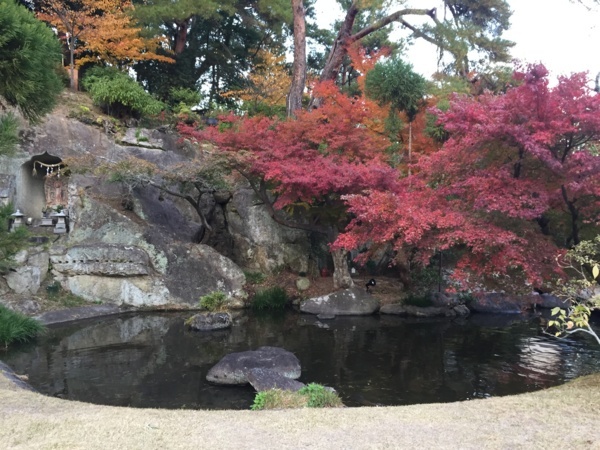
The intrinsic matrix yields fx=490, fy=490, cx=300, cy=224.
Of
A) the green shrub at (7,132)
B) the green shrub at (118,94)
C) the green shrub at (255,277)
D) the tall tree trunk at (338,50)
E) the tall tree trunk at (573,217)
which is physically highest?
the tall tree trunk at (338,50)

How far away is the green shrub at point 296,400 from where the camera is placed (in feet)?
19.1

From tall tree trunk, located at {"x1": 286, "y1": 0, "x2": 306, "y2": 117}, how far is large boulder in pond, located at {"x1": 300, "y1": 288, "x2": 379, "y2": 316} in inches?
285

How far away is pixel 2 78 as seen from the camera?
6.91m

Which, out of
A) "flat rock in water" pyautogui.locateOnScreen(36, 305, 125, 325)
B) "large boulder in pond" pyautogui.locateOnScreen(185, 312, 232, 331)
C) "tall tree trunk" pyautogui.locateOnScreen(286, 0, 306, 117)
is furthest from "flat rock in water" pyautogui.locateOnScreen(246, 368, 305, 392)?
"tall tree trunk" pyautogui.locateOnScreen(286, 0, 306, 117)

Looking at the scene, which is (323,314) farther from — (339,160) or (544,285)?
(544,285)

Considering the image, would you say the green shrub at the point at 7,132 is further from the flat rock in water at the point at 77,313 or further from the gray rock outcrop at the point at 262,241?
the gray rock outcrop at the point at 262,241

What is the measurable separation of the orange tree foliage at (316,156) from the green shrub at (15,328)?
6359 millimetres

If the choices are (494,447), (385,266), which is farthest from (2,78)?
(385,266)

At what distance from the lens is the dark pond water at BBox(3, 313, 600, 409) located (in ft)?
24.1

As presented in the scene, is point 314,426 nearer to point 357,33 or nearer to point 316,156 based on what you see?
point 316,156

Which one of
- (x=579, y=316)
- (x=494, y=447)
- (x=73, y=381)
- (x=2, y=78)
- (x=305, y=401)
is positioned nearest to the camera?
(x=494, y=447)

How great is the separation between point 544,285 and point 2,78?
890 cm

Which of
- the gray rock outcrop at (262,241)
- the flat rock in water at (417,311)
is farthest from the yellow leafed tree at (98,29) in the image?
the flat rock in water at (417,311)

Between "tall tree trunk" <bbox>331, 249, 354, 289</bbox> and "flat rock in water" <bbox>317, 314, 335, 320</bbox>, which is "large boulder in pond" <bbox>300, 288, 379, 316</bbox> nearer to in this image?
"flat rock in water" <bbox>317, 314, 335, 320</bbox>
